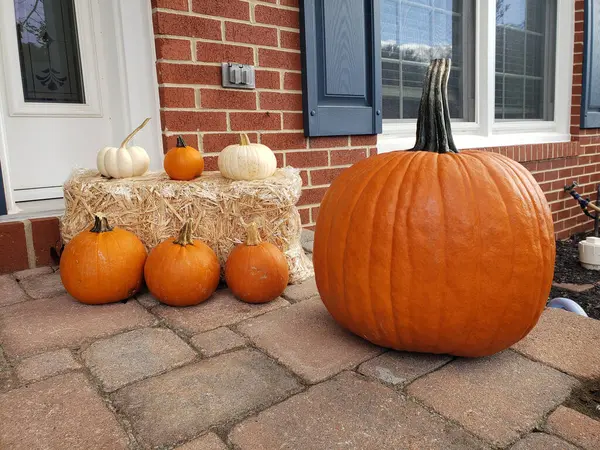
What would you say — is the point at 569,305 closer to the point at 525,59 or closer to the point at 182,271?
the point at 182,271

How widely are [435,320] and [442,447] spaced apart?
30 cm

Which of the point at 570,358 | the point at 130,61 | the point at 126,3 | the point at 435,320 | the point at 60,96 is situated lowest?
the point at 570,358

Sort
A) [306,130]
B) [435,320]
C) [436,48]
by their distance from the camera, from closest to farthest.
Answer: [435,320] < [306,130] < [436,48]

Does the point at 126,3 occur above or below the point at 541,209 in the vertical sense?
above

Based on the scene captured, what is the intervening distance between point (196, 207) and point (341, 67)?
137cm

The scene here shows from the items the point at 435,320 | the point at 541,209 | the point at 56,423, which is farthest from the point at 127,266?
the point at 541,209

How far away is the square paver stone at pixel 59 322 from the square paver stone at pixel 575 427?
39.3 inches

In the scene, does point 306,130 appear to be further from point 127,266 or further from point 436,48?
point 436,48

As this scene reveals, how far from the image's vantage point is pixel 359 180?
1.12 m

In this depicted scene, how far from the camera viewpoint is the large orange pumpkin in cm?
99

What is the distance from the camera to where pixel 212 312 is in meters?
1.38

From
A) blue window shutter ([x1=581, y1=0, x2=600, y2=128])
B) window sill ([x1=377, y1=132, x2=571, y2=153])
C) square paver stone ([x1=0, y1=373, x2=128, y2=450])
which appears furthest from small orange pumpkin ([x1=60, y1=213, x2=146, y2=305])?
blue window shutter ([x1=581, y1=0, x2=600, y2=128])

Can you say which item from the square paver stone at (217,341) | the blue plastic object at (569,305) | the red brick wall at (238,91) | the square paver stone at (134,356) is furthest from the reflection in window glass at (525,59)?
the square paver stone at (134,356)

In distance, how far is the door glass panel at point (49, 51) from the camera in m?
1.95
